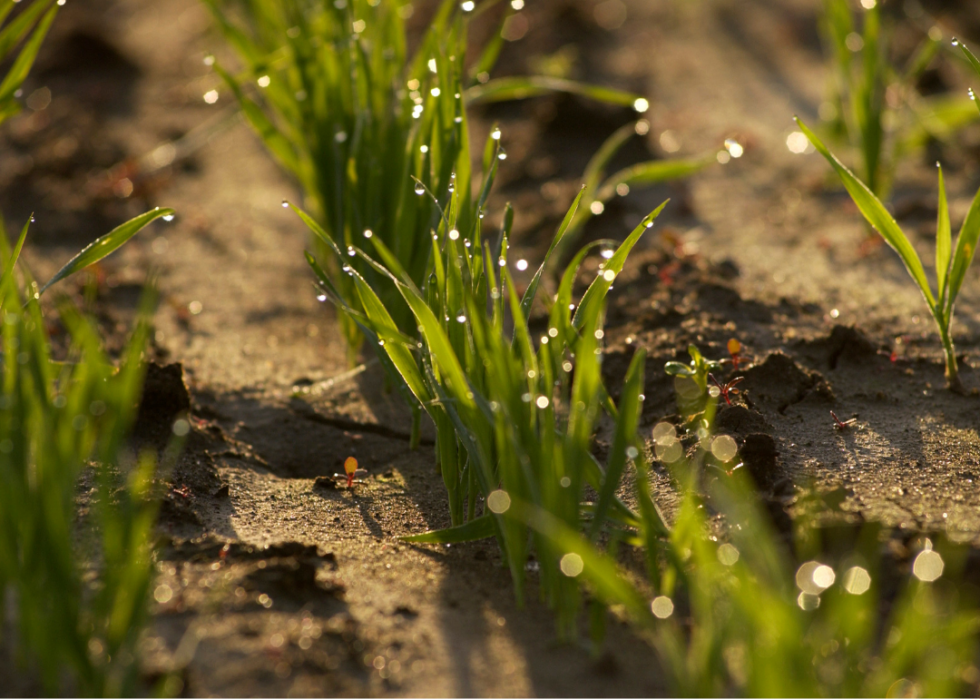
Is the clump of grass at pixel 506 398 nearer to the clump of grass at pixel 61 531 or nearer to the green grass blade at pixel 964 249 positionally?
the clump of grass at pixel 61 531

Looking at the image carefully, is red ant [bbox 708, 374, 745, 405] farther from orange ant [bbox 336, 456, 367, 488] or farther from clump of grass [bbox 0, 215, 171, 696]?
clump of grass [bbox 0, 215, 171, 696]

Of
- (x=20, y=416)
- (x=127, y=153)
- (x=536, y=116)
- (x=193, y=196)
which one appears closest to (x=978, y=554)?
(x=20, y=416)

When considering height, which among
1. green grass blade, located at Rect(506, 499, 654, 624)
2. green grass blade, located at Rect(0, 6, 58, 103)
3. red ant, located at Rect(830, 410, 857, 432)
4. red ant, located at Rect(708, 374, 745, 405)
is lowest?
red ant, located at Rect(830, 410, 857, 432)

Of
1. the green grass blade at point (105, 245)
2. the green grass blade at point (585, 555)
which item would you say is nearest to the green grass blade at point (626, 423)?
the green grass blade at point (585, 555)

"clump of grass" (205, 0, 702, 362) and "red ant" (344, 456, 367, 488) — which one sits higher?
"clump of grass" (205, 0, 702, 362)

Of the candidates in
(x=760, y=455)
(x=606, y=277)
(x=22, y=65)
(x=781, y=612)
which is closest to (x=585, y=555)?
(x=781, y=612)

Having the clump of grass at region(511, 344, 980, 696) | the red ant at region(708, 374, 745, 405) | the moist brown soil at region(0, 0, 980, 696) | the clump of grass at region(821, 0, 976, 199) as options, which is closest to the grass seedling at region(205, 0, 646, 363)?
the moist brown soil at region(0, 0, 980, 696)

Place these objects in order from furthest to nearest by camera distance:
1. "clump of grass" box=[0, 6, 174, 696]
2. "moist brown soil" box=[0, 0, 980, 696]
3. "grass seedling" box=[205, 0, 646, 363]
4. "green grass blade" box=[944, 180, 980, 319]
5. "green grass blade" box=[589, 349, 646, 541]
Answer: "grass seedling" box=[205, 0, 646, 363] < "green grass blade" box=[944, 180, 980, 319] < "moist brown soil" box=[0, 0, 980, 696] < "green grass blade" box=[589, 349, 646, 541] < "clump of grass" box=[0, 6, 174, 696]

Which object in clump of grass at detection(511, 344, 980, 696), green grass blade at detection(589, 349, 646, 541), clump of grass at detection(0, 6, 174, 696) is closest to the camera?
clump of grass at detection(511, 344, 980, 696)
